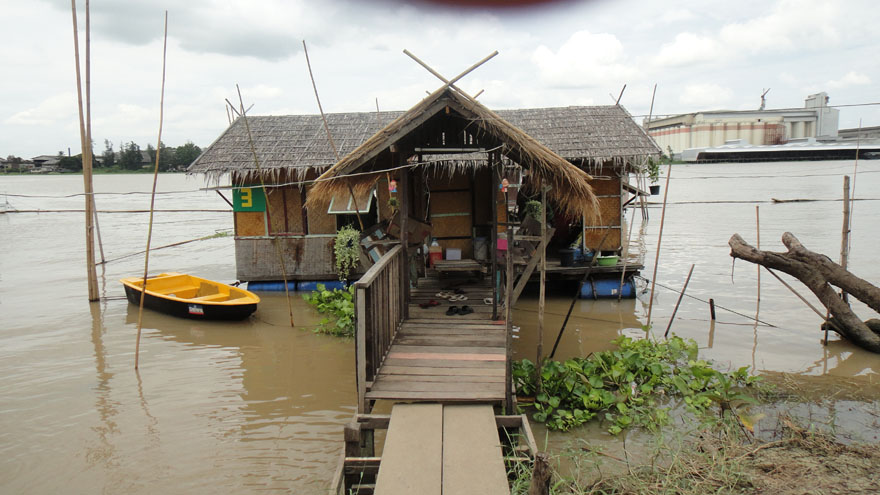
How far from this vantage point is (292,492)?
186 inches

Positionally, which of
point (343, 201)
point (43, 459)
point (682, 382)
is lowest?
point (43, 459)

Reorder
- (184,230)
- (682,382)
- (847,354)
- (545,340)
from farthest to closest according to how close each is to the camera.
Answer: (184,230)
(545,340)
(847,354)
(682,382)

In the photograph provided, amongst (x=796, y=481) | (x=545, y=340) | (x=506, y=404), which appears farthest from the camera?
(x=545, y=340)

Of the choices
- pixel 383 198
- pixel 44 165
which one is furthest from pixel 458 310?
pixel 44 165

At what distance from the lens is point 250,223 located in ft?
38.5

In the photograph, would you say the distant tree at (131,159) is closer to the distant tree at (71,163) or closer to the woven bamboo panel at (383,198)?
the distant tree at (71,163)

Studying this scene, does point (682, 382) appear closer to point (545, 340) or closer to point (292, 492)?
point (545, 340)

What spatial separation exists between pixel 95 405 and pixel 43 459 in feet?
4.08

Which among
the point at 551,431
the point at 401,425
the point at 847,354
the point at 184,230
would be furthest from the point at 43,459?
the point at 184,230

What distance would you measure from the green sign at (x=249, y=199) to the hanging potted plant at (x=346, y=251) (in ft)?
6.06

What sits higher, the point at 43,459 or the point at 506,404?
the point at 506,404

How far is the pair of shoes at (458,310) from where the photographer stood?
7.10 metres

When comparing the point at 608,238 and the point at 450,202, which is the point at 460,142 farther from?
the point at 608,238

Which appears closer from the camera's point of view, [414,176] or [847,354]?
[847,354]
